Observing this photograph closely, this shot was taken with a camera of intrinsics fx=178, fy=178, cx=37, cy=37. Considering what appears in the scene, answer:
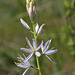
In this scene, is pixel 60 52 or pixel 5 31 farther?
pixel 5 31

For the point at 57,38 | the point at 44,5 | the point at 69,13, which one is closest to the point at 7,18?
the point at 44,5

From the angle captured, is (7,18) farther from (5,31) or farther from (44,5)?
(44,5)

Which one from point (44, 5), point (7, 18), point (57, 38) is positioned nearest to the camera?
point (57, 38)

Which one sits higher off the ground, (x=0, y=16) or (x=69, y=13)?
(x=0, y=16)

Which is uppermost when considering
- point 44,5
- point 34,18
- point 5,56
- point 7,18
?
point 7,18

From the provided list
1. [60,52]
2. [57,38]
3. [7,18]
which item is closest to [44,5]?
[7,18]

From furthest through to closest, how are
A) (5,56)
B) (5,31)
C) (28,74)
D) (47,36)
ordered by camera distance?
1. (5,31)
2. (5,56)
3. (47,36)
4. (28,74)
